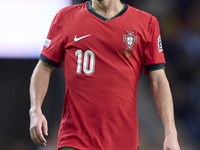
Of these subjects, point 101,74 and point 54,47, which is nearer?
A: point 101,74

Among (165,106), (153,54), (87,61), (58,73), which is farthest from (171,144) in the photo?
(58,73)

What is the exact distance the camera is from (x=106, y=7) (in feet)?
7.49

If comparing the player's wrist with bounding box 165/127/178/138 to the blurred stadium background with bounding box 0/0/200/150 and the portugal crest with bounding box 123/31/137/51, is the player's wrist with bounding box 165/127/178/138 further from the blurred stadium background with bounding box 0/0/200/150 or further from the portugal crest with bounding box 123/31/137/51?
the blurred stadium background with bounding box 0/0/200/150

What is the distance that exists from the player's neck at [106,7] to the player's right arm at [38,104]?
0.43 meters

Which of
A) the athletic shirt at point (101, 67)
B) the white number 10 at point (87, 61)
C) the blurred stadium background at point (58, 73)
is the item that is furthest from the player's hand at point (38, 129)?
the blurred stadium background at point (58, 73)

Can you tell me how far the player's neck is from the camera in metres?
2.28

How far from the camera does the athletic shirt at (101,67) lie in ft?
6.84

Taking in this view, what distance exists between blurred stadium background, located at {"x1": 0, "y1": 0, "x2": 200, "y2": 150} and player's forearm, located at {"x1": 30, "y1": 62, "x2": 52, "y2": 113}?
1347 millimetres

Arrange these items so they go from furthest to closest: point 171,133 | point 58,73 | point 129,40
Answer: point 58,73, point 129,40, point 171,133

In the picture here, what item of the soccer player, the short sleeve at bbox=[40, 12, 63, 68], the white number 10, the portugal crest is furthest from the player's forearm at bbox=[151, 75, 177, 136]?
the short sleeve at bbox=[40, 12, 63, 68]

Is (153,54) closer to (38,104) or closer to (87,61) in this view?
(87,61)

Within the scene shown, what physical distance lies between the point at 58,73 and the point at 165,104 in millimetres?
1628

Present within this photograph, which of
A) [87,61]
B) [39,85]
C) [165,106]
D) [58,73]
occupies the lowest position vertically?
[58,73]

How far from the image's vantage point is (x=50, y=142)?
139 inches
